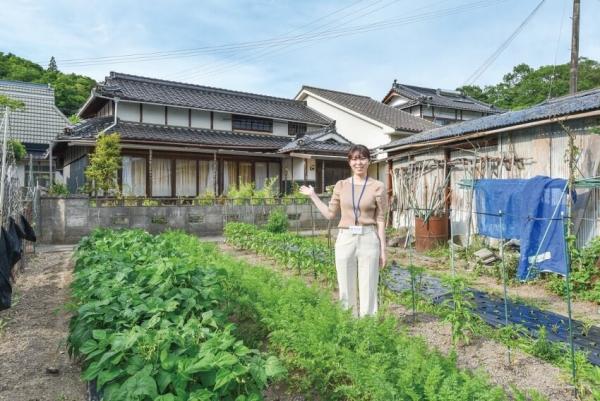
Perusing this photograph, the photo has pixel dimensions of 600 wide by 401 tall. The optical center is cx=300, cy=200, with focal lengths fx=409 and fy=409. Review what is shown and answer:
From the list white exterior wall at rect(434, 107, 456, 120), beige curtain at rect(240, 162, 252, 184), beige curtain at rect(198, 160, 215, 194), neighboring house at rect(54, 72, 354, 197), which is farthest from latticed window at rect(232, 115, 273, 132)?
white exterior wall at rect(434, 107, 456, 120)

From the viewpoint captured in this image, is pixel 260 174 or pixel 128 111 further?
pixel 260 174

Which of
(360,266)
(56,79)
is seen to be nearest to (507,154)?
(360,266)

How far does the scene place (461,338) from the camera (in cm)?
398

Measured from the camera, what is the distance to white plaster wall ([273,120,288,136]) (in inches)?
831

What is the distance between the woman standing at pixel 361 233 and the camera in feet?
12.6

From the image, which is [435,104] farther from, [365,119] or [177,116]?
[177,116]

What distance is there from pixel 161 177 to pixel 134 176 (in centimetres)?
107

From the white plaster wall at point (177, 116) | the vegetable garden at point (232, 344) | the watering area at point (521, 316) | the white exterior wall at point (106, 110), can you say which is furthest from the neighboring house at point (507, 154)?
the white exterior wall at point (106, 110)

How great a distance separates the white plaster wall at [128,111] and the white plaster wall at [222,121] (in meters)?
3.43

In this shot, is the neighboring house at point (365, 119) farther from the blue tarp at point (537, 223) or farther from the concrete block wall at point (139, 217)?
the blue tarp at point (537, 223)

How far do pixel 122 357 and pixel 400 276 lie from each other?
531 cm

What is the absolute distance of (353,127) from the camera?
22.9m

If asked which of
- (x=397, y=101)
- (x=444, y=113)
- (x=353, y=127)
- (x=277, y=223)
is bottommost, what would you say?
(x=277, y=223)

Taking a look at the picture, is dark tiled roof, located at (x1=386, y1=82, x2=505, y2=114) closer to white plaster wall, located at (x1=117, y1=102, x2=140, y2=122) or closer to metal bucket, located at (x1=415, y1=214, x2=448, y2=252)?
white plaster wall, located at (x1=117, y1=102, x2=140, y2=122)
